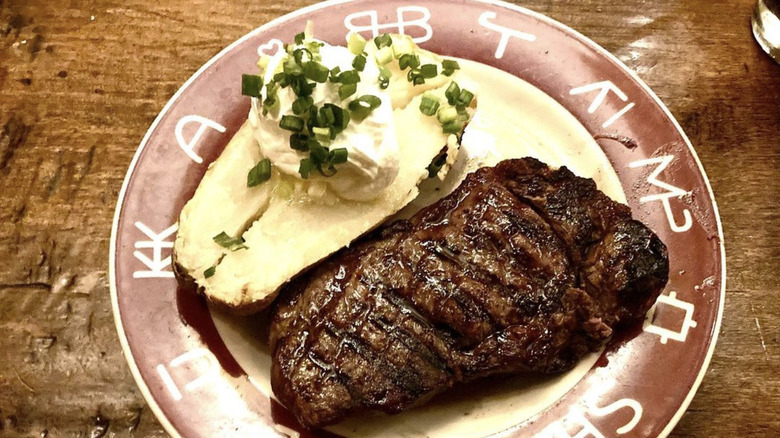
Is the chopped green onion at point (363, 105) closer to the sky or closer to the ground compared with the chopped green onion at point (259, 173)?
closer to the sky

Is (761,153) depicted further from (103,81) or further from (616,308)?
(103,81)

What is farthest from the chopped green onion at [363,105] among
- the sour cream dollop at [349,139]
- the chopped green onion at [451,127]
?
the chopped green onion at [451,127]

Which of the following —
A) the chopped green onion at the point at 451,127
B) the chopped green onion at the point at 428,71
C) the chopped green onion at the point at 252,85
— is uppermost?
the chopped green onion at the point at 428,71

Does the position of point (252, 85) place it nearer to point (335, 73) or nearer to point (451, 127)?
point (335, 73)

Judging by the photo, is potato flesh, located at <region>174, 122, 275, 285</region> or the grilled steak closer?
the grilled steak

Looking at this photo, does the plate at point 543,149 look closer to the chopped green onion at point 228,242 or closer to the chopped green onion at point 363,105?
the chopped green onion at point 228,242

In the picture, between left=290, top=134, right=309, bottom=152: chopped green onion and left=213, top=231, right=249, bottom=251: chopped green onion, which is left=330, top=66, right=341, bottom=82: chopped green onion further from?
left=213, top=231, right=249, bottom=251: chopped green onion

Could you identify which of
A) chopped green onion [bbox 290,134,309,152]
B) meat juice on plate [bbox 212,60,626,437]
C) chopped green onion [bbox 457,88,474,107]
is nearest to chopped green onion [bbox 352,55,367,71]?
chopped green onion [bbox 290,134,309,152]
